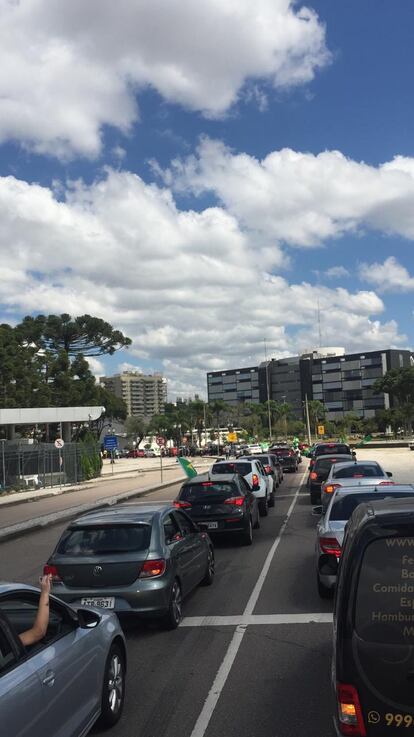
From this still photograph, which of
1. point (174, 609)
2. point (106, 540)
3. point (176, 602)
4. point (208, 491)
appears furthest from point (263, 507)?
point (106, 540)

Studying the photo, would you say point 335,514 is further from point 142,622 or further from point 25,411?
point 25,411

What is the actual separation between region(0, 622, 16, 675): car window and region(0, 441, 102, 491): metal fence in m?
32.8

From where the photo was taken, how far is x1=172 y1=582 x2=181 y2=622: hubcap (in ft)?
26.2

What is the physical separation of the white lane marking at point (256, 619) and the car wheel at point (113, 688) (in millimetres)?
2653

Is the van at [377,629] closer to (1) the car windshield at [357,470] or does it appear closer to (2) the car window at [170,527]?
(2) the car window at [170,527]

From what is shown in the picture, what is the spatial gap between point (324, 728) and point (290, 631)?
2.62 metres

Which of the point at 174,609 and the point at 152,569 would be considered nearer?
the point at 152,569

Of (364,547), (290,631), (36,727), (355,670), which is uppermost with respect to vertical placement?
(364,547)

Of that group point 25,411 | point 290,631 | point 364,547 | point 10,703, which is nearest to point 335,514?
point 290,631

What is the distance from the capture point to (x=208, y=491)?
A: 14.3 meters

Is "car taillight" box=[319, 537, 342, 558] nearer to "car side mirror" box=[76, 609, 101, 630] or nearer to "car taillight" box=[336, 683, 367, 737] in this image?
"car side mirror" box=[76, 609, 101, 630]

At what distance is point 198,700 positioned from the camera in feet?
Result: 19.1

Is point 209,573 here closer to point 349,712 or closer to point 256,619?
point 256,619

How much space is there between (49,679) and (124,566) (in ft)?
11.5
